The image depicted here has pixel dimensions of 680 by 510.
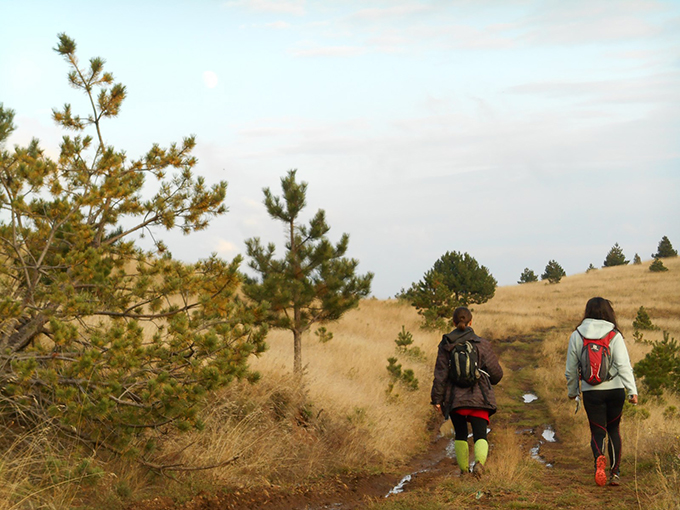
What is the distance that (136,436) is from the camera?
6270 mm

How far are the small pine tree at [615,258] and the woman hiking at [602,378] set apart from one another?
235ft

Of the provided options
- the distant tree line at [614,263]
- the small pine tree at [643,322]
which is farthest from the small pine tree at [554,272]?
the small pine tree at [643,322]

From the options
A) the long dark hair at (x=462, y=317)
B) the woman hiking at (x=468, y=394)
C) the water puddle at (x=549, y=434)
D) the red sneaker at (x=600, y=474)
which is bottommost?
the water puddle at (x=549, y=434)

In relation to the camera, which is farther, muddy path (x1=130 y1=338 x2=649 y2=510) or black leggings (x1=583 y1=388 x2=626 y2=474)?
black leggings (x1=583 y1=388 x2=626 y2=474)

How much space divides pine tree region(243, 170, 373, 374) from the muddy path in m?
3.04

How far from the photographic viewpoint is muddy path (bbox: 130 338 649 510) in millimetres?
5820

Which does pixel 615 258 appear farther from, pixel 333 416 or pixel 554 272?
pixel 333 416

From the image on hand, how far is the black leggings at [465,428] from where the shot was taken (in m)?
6.89

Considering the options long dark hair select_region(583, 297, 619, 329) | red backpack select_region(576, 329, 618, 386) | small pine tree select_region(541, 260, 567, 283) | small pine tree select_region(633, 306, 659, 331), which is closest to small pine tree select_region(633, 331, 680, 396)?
long dark hair select_region(583, 297, 619, 329)

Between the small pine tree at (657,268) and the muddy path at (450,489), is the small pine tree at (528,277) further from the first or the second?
the muddy path at (450,489)

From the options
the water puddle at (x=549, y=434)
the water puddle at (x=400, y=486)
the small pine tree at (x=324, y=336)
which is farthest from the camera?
the small pine tree at (x=324, y=336)

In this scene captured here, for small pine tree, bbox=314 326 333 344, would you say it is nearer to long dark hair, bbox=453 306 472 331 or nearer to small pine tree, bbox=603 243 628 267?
long dark hair, bbox=453 306 472 331

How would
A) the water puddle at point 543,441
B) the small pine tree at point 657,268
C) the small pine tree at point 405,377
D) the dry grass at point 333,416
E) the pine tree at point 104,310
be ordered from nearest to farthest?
1. the pine tree at point 104,310
2. the dry grass at point 333,416
3. the water puddle at point 543,441
4. the small pine tree at point 405,377
5. the small pine tree at point 657,268

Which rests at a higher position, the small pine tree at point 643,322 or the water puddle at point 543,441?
the small pine tree at point 643,322
